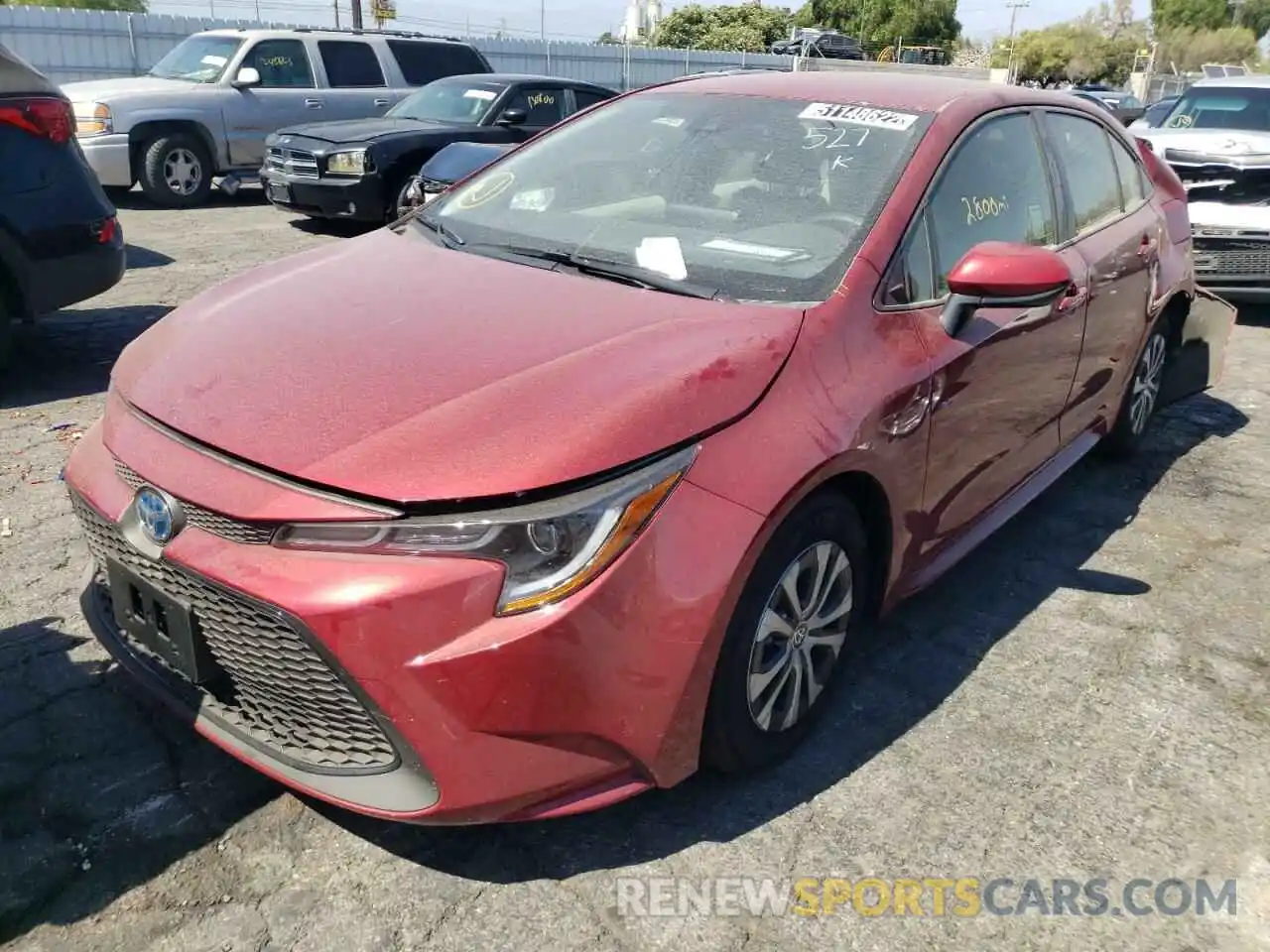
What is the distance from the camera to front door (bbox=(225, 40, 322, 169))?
37.5 ft

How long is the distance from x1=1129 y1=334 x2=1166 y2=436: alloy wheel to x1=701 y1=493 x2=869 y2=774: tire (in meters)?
2.46

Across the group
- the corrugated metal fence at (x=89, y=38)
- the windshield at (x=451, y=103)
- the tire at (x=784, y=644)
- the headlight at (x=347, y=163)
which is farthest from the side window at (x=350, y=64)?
the tire at (x=784, y=644)

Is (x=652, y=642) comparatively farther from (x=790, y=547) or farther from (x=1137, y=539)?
(x=1137, y=539)

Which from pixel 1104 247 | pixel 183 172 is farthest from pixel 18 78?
pixel 183 172

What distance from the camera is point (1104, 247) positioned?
154 inches

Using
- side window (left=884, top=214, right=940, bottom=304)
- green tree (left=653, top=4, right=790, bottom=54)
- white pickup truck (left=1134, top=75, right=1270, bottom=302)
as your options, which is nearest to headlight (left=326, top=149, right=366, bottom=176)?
white pickup truck (left=1134, top=75, right=1270, bottom=302)

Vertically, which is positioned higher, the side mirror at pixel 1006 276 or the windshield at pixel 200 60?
the windshield at pixel 200 60

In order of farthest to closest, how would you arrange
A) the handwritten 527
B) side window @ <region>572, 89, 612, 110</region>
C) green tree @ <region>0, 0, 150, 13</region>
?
1. green tree @ <region>0, 0, 150, 13</region>
2. side window @ <region>572, 89, 612, 110</region>
3. the handwritten 527

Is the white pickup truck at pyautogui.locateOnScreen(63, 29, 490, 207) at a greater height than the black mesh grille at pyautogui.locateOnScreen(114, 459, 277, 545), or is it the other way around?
the white pickup truck at pyautogui.locateOnScreen(63, 29, 490, 207)

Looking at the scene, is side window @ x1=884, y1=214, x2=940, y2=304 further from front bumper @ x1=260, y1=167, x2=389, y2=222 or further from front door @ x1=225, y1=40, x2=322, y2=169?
front door @ x1=225, y1=40, x2=322, y2=169

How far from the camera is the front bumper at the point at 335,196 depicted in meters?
9.62

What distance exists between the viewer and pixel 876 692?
3.04 metres

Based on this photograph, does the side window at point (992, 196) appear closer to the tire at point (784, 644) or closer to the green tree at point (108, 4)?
the tire at point (784, 644)

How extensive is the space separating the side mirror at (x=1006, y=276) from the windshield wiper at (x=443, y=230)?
4.72 feet
